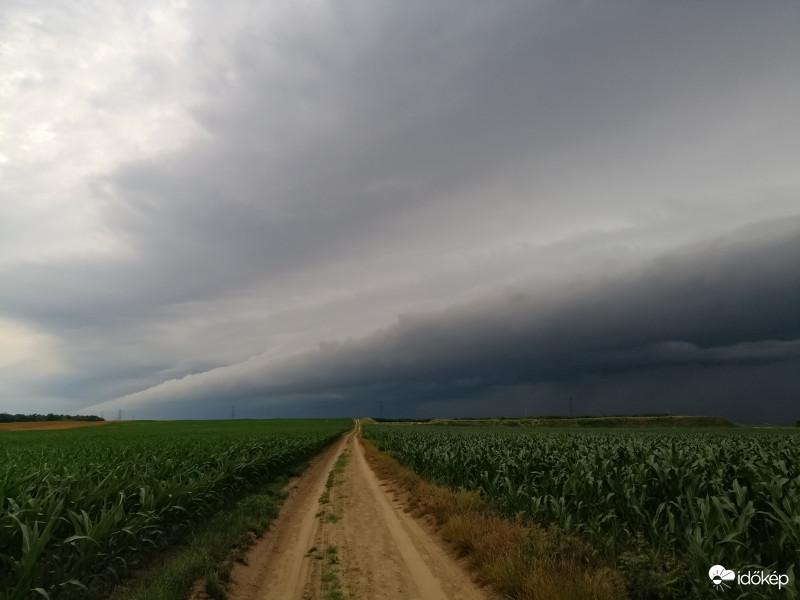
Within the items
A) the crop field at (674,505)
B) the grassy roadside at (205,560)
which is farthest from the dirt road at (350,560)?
the crop field at (674,505)

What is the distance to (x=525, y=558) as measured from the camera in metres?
7.20

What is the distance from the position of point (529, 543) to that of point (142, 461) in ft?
42.1

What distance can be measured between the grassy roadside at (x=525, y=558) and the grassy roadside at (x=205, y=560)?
4.72 metres

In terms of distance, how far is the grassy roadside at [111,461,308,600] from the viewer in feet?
23.0

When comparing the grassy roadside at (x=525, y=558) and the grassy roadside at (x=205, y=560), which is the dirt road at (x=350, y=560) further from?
the grassy roadside at (x=525, y=558)

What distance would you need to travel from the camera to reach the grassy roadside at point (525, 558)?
6.09m

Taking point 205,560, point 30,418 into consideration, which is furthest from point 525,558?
point 30,418

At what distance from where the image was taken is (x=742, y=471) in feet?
27.6

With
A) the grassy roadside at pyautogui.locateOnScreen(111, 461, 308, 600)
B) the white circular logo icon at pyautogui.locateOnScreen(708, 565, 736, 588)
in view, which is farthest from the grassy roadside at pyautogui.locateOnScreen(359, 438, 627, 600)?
the grassy roadside at pyautogui.locateOnScreen(111, 461, 308, 600)

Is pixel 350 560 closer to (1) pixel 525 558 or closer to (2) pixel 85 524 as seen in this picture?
(1) pixel 525 558

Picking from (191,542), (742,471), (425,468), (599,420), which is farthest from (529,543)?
(599,420)

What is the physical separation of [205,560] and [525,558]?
6.09 metres

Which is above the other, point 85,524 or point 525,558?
point 85,524

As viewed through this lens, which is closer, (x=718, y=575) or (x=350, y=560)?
(x=718, y=575)
